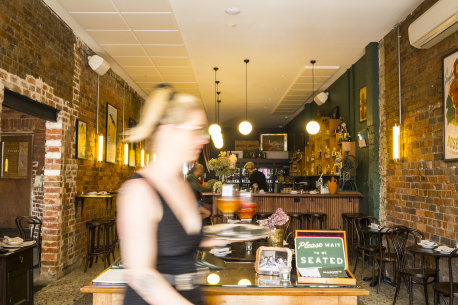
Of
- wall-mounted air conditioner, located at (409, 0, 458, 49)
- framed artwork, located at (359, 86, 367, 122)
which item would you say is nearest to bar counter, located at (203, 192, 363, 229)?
framed artwork, located at (359, 86, 367, 122)

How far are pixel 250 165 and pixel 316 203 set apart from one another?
238 centimetres

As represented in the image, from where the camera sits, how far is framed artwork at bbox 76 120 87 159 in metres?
6.36

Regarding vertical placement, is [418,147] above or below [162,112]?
above

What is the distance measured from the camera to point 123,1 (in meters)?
5.13

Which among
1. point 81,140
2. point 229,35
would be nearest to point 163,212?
point 229,35

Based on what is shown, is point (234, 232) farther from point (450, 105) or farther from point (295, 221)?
point (295, 221)

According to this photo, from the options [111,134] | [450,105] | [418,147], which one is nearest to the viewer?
[450,105]

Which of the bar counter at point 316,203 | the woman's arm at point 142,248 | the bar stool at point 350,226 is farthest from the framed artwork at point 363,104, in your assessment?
the woman's arm at point 142,248

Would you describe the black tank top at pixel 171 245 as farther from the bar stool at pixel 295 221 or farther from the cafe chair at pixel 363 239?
the bar stool at pixel 295 221

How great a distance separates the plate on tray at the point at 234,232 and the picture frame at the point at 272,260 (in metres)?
0.73

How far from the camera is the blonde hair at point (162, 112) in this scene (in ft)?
4.47

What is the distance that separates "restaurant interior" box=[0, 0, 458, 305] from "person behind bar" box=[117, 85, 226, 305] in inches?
4.4

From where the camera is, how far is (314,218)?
25.1ft

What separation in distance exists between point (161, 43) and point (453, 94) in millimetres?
4432
